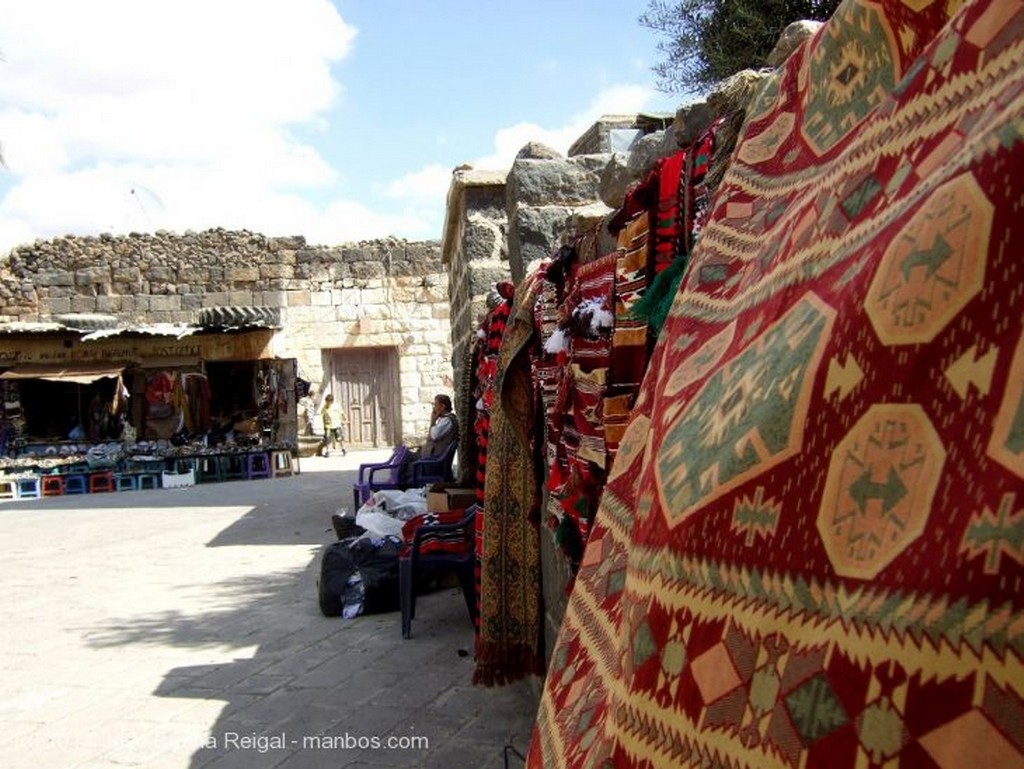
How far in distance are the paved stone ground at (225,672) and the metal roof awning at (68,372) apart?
25.0ft

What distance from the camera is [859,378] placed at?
0.65m

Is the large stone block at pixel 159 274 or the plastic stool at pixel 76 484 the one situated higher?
the large stone block at pixel 159 274

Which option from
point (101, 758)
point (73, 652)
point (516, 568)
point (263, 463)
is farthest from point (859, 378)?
point (263, 463)

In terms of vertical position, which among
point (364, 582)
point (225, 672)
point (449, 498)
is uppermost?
point (449, 498)

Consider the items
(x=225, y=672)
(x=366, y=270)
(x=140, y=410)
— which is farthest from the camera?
(x=366, y=270)

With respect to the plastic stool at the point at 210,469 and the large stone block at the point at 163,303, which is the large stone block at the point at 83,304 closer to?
the large stone block at the point at 163,303

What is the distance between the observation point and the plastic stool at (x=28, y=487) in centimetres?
1407

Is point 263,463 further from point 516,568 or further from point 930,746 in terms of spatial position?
point 930,746

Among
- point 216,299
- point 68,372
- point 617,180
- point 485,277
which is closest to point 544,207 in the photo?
point 617,180

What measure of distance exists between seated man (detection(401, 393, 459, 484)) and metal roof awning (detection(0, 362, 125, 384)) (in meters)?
9.12

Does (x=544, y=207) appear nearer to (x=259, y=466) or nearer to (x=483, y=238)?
(x=483, y=238)

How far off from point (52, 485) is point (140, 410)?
86.9 inches

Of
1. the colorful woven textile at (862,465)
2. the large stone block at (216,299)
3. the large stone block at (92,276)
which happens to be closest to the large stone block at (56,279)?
the large stone block at (92,276)

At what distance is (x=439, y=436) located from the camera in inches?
305
